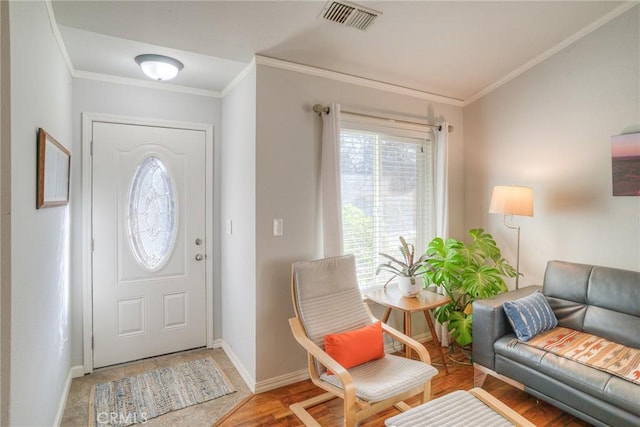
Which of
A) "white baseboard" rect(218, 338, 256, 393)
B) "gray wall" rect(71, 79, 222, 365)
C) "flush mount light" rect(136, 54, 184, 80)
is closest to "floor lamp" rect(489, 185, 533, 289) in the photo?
"white baseboard" rect(218, 338, 256, 393)

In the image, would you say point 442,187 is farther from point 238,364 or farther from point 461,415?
point 238,364

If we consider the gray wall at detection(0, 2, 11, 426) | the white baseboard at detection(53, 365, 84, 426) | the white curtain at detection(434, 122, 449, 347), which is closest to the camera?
the gray wall at detection(0, 2, 11, 426)

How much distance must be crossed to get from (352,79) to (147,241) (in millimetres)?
2272

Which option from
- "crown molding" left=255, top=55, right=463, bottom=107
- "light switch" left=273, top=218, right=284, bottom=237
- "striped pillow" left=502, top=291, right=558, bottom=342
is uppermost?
"crown molding" left=255, top=55, right=463, bottom=107

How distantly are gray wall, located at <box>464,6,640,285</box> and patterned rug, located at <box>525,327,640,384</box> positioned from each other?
693 mm

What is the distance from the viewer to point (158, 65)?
2.39 metres

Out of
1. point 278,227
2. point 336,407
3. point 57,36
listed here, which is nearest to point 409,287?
point 336,407

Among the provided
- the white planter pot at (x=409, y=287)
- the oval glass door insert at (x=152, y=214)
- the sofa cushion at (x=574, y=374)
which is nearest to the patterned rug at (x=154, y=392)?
the oval glass door insert at (x=152, y=214)

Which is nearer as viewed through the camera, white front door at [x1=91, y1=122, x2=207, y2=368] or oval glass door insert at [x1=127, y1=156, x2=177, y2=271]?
white front door at [x1=91, y1=122, x2=207, y2=368]

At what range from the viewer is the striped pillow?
2359 mm

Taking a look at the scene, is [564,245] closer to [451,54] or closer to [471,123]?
[471,123]

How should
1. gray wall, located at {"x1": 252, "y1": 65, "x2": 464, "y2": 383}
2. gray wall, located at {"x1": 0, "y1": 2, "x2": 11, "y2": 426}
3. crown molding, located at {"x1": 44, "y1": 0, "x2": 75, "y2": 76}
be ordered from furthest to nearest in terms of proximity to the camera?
gray wall, located at {"x1": 252, "y1": 65, "x2": 464, "y2": 383} < crown molding, located at {"x1": 44, "y1": 0, "x2": 75, "y2": 76} < gray wall, located at {"x1": 0, "y1": 2, "x2": 11, "y2": 426}

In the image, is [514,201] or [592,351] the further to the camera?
[514,201]

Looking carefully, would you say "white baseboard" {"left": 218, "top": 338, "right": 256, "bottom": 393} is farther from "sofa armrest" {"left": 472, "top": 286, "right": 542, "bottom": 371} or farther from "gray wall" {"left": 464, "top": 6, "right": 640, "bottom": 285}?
"gray wall" {"left": 464, "top": 6, "right": 640, "bottom": 285}
